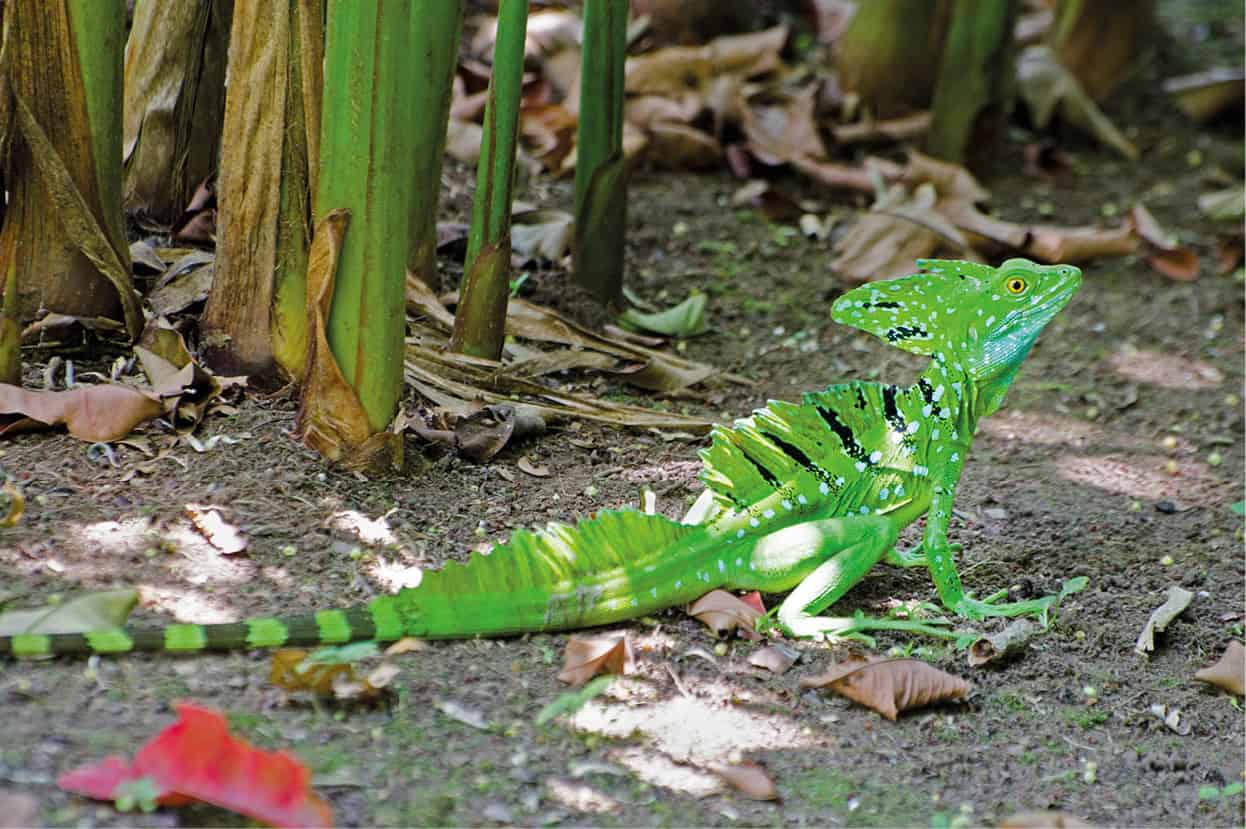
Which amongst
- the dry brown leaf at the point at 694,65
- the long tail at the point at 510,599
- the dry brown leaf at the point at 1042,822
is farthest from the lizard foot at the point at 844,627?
the dry brown leaf at the point at 694,65

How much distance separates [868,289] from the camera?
11.6 feet

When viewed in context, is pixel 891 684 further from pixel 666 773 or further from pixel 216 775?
pixel 216 775

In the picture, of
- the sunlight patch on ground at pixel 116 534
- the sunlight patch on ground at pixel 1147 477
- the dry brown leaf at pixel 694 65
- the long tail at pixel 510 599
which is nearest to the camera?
the long tail at pixel 510 599

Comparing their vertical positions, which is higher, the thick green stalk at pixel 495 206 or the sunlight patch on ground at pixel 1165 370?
the thick green stalk at pixel 495 206

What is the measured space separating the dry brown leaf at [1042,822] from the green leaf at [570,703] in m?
0.81

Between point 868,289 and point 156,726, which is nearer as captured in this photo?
point 156,726

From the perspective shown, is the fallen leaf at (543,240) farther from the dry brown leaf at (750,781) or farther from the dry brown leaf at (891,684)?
the dry brown leaf at (750,781)

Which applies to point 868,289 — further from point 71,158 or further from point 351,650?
point 71,158

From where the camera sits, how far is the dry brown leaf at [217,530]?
325 centimetres

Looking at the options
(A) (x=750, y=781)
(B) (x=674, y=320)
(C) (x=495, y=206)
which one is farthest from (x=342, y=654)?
(B) (x=674, y=320)

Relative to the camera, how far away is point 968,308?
3.53 m

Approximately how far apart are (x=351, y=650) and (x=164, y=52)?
2340 mm

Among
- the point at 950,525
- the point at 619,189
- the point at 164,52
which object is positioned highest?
the point at 164,52

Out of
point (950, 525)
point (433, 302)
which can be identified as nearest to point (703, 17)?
point (433, 302)
